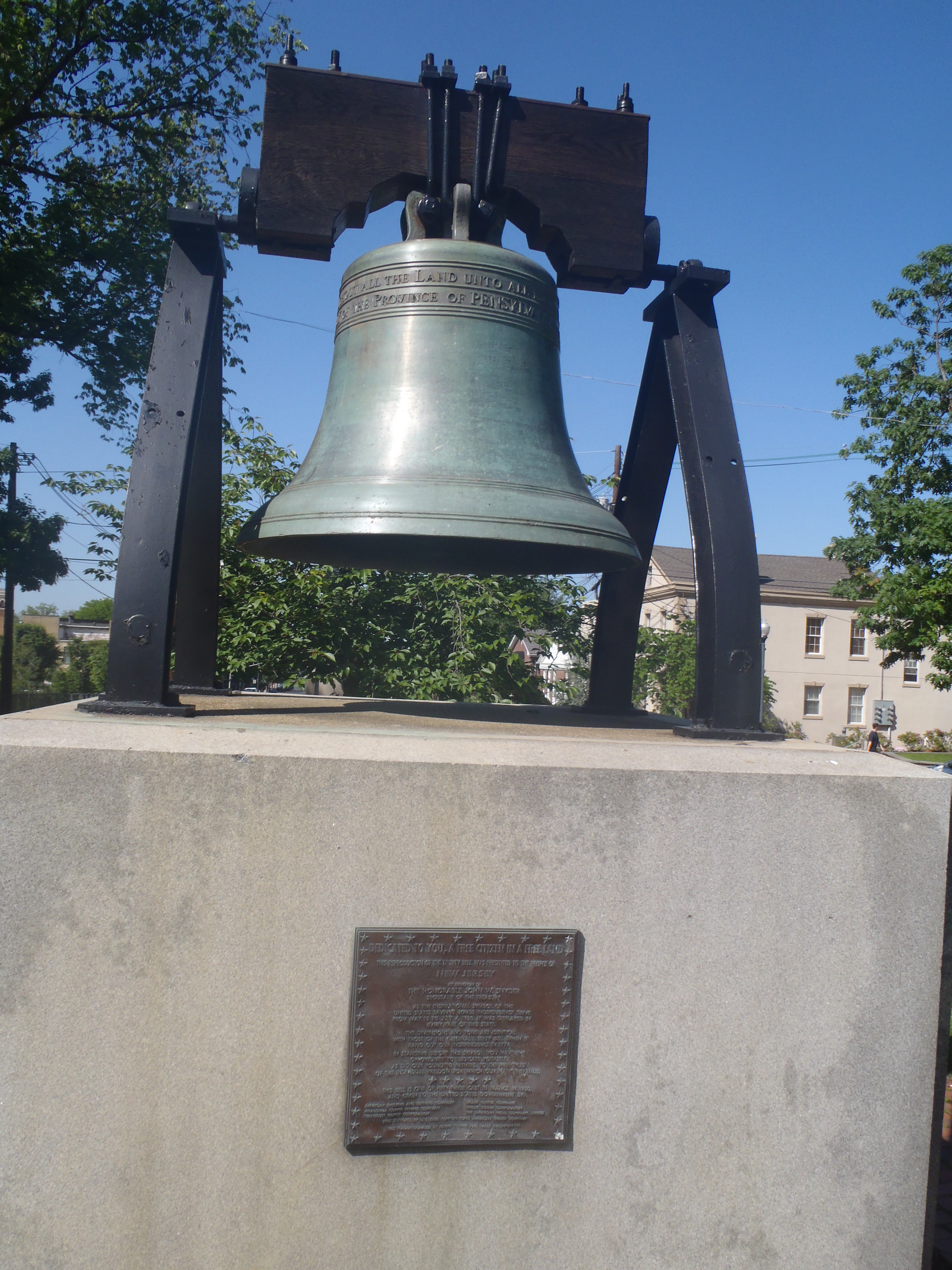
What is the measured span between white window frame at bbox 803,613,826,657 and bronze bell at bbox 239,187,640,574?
115 feet

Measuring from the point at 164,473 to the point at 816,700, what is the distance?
36.2m

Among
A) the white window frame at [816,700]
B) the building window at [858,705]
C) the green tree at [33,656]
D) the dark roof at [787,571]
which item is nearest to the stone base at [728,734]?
the dark roof at [787,571]

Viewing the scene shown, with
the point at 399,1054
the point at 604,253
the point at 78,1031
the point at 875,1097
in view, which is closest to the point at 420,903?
the point at 399,1054

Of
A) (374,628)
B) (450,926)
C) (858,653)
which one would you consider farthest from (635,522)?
(858,653)

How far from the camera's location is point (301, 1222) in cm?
210

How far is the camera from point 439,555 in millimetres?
3457

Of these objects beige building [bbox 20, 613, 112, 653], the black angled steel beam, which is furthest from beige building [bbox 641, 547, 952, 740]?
beige building [bbox 20, 613, 112, 653]

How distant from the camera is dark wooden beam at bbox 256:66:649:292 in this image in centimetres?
279

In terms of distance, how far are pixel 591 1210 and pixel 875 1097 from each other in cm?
75

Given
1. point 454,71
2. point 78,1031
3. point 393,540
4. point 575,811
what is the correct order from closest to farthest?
point 78,1031 → point 575,811 → point 454,71 → point 393,540

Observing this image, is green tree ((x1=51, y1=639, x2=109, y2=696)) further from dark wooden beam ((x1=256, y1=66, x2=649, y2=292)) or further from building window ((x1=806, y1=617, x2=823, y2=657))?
dark wooden beam ((x1=256, y1=66, x2=649, y2=292))

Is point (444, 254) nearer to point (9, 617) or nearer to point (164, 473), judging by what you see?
point (164, 473)

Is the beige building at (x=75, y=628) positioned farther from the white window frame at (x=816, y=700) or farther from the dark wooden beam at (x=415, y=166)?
the dark wooden beam at (x=415, y=166)

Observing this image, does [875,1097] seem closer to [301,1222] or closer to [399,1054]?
[399,1054]
